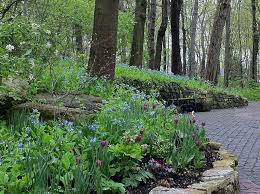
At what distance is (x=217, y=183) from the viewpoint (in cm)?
421

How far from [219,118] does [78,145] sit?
27.7 ft

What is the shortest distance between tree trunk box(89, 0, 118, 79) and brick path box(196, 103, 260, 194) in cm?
263

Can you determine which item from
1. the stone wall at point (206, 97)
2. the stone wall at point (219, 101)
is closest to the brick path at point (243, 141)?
the stone wall at point (206, 97)

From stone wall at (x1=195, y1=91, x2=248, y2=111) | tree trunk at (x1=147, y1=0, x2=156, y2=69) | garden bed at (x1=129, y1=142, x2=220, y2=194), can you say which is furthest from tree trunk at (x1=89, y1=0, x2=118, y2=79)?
tree trunk at (x1=147, y1=0, x2=156, y2=69)

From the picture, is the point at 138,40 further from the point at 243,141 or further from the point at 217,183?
the point at 217,183

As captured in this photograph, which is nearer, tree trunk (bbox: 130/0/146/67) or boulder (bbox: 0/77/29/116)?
boulder (bbox: 0/77/29/116)

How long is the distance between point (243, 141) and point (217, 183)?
4.31 meters

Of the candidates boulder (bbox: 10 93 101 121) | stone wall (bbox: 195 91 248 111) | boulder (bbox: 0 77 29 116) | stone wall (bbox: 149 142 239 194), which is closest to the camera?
stone wall (bbox: 149 142 239 194)

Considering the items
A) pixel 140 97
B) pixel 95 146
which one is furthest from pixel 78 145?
pixel 140 97

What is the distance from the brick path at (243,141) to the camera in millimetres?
5479

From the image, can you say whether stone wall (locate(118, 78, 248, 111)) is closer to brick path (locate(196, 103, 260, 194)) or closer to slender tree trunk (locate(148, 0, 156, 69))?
brick path (locate(196, 103, 260, 194))

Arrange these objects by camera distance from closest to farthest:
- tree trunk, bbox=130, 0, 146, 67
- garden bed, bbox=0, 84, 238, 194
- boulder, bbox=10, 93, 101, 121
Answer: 1. garden bed, bbox=0, 84, 238, 194
2. boulder, bbox=10, 93, 101, 121
3. tree trunk, bbox=130, 0, 146, 67

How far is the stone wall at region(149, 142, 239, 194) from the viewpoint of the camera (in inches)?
150

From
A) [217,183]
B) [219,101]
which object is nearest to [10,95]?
[217,183]
